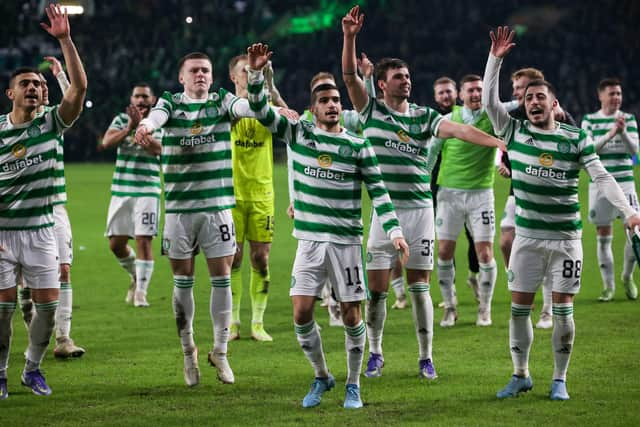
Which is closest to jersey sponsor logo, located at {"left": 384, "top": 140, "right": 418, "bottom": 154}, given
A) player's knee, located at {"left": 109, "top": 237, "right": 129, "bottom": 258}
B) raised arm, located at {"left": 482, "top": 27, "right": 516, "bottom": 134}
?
raised arm, located at {"left": 482, "top": 27, "right": 516, "bottom": 134}

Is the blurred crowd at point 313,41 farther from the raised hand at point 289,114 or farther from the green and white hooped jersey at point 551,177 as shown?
the raised hand at point 289,114

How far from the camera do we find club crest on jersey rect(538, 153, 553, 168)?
647 cm

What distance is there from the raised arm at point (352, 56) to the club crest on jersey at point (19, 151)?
7.35ft

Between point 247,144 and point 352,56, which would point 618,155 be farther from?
point 352,56

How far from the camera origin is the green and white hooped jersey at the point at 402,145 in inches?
284

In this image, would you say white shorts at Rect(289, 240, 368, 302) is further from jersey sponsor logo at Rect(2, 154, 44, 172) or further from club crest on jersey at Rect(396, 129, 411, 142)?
jersey sponsor logo at Rect(2, 154, 44, 172)

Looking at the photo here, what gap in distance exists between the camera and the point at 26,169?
666 cm

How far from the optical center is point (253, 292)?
901 cm

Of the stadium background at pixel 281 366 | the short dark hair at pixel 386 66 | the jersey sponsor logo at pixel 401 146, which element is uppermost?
the short dark hair at pixel 386 66

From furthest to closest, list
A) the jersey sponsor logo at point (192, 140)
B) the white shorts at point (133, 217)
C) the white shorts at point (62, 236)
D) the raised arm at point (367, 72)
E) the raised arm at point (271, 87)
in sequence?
1. the white shorts at point (133, 217)
2. the raised arm at point (271, 87)
3. the white shorts at point (62, 236)
4. the raised arm at point (367, 72)
5. the jersey sponsor logo at point (192, 140)

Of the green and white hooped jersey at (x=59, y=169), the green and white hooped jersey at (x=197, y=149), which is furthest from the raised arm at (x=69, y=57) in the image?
the green and white hooped jersey at (x=197, y=149)

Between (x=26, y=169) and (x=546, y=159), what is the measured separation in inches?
138

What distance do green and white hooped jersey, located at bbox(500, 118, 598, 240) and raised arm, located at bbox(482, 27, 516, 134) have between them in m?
0.22

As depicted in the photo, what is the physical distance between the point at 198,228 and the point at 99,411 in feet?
4.91
